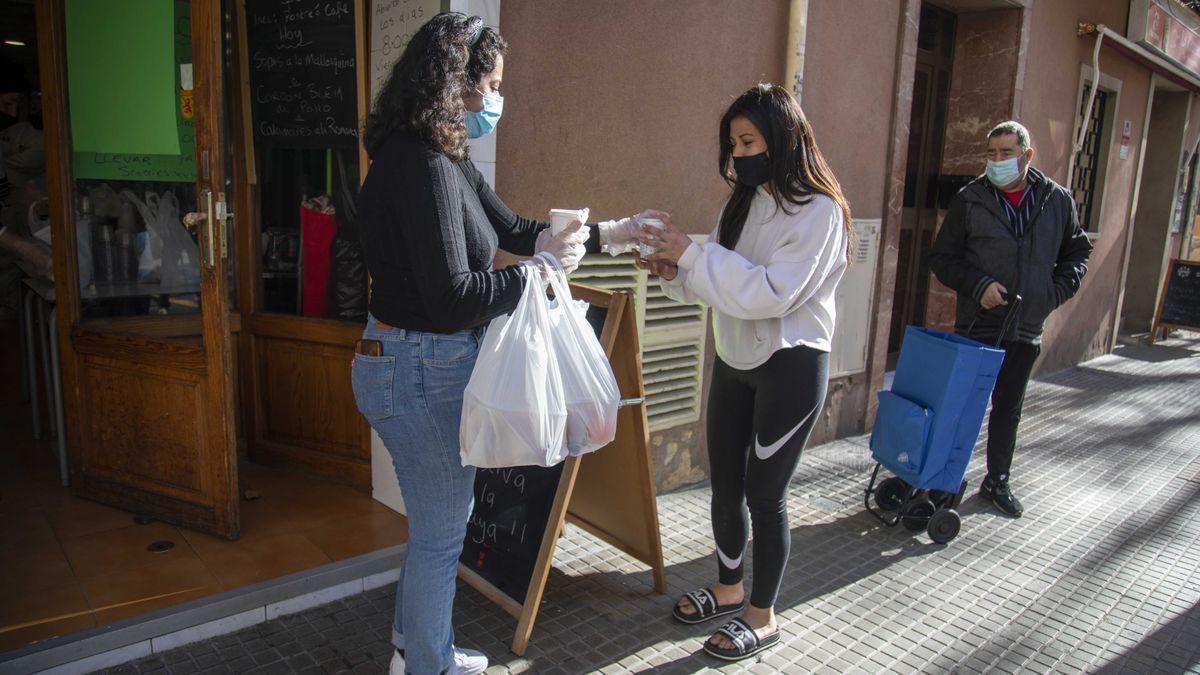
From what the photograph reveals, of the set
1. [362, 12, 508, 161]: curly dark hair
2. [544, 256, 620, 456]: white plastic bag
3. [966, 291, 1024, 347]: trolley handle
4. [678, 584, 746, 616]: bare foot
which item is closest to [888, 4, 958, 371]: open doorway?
[966, 291, 1024, 347]: trolley handle

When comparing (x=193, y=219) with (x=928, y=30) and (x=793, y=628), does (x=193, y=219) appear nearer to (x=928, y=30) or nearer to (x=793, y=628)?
(x=793, y=628)

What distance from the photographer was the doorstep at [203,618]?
97.3 inches

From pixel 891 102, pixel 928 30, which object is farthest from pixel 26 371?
pixel 928 30

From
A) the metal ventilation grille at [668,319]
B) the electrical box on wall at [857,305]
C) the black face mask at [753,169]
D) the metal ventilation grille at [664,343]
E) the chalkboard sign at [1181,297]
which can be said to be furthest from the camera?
the chalkboard sign at [1181,297]

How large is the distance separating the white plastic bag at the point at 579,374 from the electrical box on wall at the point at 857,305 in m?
3.19

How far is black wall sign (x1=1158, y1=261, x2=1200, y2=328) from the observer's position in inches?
376

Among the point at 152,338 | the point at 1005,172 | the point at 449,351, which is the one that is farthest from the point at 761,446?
the point at 152,338

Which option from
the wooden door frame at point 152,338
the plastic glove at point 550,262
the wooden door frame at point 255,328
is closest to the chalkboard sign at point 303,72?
the wooden door frame at point 255,328

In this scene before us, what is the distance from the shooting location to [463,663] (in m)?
2.55

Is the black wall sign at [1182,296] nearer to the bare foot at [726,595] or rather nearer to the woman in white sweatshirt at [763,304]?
the bare foot at [726,595]

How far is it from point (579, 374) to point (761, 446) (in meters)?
0.76

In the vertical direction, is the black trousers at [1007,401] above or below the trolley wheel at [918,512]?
above

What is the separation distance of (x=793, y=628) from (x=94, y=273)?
11.2 feet

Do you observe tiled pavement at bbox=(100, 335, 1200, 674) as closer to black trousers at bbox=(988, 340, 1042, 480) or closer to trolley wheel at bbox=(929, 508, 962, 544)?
trolley wheel at bbox=(929, 508, 962, 544)
